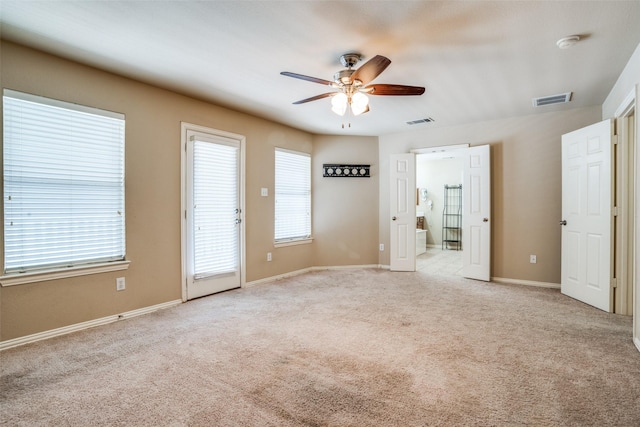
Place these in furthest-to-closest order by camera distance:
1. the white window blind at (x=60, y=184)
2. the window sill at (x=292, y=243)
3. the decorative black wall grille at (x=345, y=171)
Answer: the decorative black wall grille at (x=345, y=171) → the window sill at (x=292, y=243) → the white window blind at (x=60, y=184)

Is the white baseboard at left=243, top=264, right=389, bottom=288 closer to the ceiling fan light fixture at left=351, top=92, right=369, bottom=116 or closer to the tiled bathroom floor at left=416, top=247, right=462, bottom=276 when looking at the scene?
the tiled bathroom floor at left=416, top=247, right=462, bottom=276

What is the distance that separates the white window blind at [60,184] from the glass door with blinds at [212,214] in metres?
0.81

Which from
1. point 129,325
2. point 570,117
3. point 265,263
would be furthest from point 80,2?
point 570,117

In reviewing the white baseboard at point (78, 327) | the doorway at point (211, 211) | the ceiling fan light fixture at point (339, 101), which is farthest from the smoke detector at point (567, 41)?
the white baseboard at point (78, 327)

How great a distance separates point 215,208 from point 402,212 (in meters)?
3.22

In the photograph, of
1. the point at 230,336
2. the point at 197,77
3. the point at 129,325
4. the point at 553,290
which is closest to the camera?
the point at 230,336

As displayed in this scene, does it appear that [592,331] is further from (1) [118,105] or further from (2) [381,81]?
(1) [118,105]

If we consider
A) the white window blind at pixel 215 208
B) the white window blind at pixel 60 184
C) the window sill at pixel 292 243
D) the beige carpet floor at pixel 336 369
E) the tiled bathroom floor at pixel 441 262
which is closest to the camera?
the beige carpet floor at pixel 336 369

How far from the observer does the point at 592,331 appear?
9.64 ft

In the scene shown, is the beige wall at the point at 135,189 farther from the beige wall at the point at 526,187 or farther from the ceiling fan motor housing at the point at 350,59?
the beige wall at the point at 526,187

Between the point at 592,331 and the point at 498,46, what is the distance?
2690 mm

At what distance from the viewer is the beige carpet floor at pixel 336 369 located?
177cm

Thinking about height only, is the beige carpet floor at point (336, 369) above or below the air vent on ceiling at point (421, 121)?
below

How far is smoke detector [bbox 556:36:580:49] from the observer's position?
2.55 m
